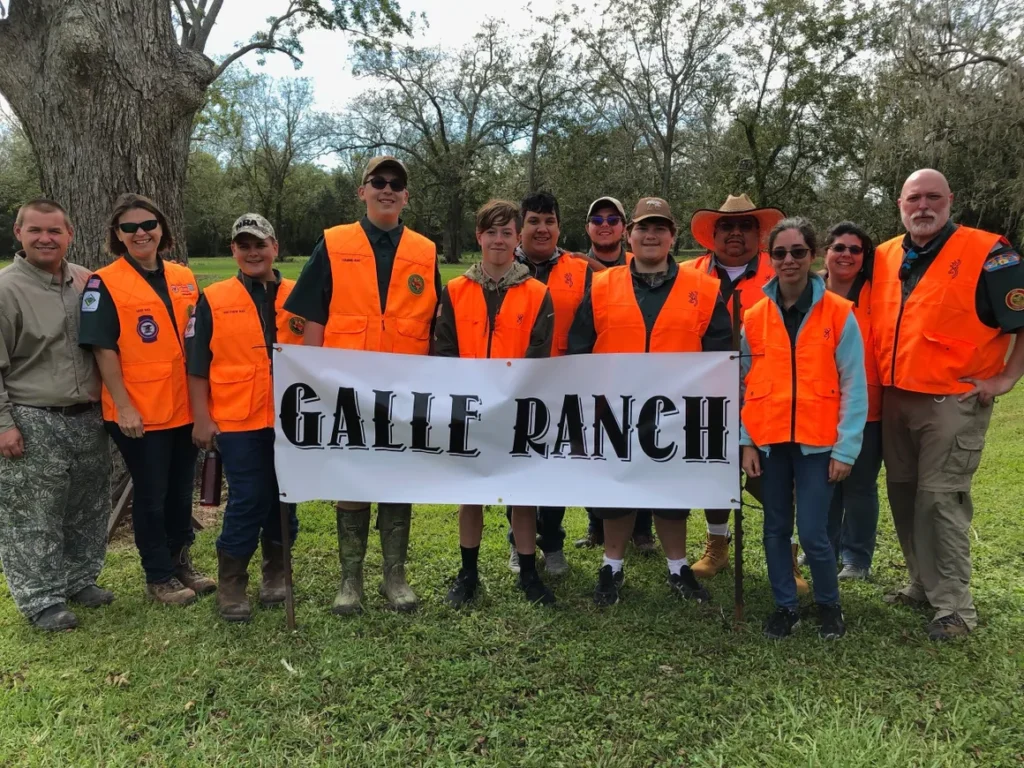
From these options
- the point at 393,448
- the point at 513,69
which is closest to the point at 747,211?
the point at 393,448

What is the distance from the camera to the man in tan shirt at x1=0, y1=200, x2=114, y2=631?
13.2 ft

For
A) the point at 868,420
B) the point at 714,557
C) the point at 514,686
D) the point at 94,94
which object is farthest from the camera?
the point at 94,94

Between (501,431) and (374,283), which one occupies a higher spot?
(374,283)

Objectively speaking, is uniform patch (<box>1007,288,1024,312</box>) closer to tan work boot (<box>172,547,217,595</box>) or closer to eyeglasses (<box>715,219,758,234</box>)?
eyeglasses (<box>715,219,758,234</box>)

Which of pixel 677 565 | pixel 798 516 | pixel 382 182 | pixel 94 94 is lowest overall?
pixel 677 565

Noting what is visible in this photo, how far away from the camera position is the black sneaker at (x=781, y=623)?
3916mm

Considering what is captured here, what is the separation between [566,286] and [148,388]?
2.72m

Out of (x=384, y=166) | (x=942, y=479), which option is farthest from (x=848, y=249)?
(x=384, y=166)

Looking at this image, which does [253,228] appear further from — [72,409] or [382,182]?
[72,409]

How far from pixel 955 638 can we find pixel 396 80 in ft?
149

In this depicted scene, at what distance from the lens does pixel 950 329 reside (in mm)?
3928

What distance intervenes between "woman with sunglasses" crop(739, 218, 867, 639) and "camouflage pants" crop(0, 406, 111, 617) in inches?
158

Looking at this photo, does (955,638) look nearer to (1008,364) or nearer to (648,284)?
(1008,364)

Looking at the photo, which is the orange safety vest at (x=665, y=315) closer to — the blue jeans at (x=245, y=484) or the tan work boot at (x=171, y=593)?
the blue jeans at (x=245, y=484)
